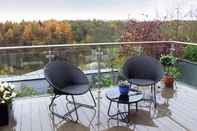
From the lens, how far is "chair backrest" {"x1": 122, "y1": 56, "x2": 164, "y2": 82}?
4488mm

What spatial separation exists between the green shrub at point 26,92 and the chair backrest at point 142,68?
1.71 m

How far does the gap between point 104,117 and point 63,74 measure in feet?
3.20

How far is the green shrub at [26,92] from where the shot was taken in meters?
4.58

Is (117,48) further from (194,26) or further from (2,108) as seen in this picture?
(194,26)

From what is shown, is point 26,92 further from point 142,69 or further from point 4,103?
point 142,69

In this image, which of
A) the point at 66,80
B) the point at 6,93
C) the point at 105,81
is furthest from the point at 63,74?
the point at 105,81

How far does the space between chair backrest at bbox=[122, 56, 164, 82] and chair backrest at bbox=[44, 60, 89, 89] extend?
32.8 inches

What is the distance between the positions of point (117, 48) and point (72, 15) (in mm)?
3266

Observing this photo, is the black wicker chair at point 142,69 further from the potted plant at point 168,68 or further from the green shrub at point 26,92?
→ the green shrub at point 26,92

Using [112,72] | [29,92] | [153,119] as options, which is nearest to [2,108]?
[29,92]

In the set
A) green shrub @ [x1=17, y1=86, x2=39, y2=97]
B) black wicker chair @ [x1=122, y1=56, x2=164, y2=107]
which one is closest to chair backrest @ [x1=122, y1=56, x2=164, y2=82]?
black wicker chair @ [x1=122, y1=56, x2=164, y2=107]

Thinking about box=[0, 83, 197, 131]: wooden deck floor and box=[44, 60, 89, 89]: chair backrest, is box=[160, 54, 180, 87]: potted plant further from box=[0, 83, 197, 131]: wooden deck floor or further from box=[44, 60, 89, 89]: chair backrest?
box=[44, 60, 89, 89]: chair backrest

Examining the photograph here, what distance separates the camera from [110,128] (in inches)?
132

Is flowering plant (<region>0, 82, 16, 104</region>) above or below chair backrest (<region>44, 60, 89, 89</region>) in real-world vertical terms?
below
